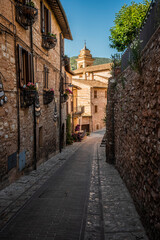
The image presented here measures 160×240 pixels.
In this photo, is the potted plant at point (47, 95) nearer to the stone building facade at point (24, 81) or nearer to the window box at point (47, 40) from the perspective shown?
the stone building facade at point (24, 81)

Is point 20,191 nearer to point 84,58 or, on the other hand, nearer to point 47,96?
point 47,96

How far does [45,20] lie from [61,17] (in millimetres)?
2551

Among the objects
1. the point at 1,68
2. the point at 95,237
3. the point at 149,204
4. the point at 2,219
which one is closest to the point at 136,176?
the point at 149,204

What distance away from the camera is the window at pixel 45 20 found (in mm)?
11555

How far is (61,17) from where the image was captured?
48.0 ft

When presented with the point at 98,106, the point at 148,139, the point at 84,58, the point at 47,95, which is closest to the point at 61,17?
the point at 47,95

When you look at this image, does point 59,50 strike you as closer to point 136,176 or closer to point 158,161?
point 136,176

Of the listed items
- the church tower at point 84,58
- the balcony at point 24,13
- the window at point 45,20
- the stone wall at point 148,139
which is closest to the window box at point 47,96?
the window at point 45,20

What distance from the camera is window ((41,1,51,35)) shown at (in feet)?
37.9

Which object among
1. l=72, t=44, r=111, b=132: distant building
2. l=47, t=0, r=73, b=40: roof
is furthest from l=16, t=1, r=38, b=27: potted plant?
l=72, t=44, r=111, b=132: distant building

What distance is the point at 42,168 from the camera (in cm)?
1085

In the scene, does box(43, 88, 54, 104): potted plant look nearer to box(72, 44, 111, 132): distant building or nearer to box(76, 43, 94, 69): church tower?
box(72, 44, 111, 132): distant building

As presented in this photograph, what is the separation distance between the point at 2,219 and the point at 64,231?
170 cm

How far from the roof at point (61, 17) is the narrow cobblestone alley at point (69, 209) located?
398 inches
